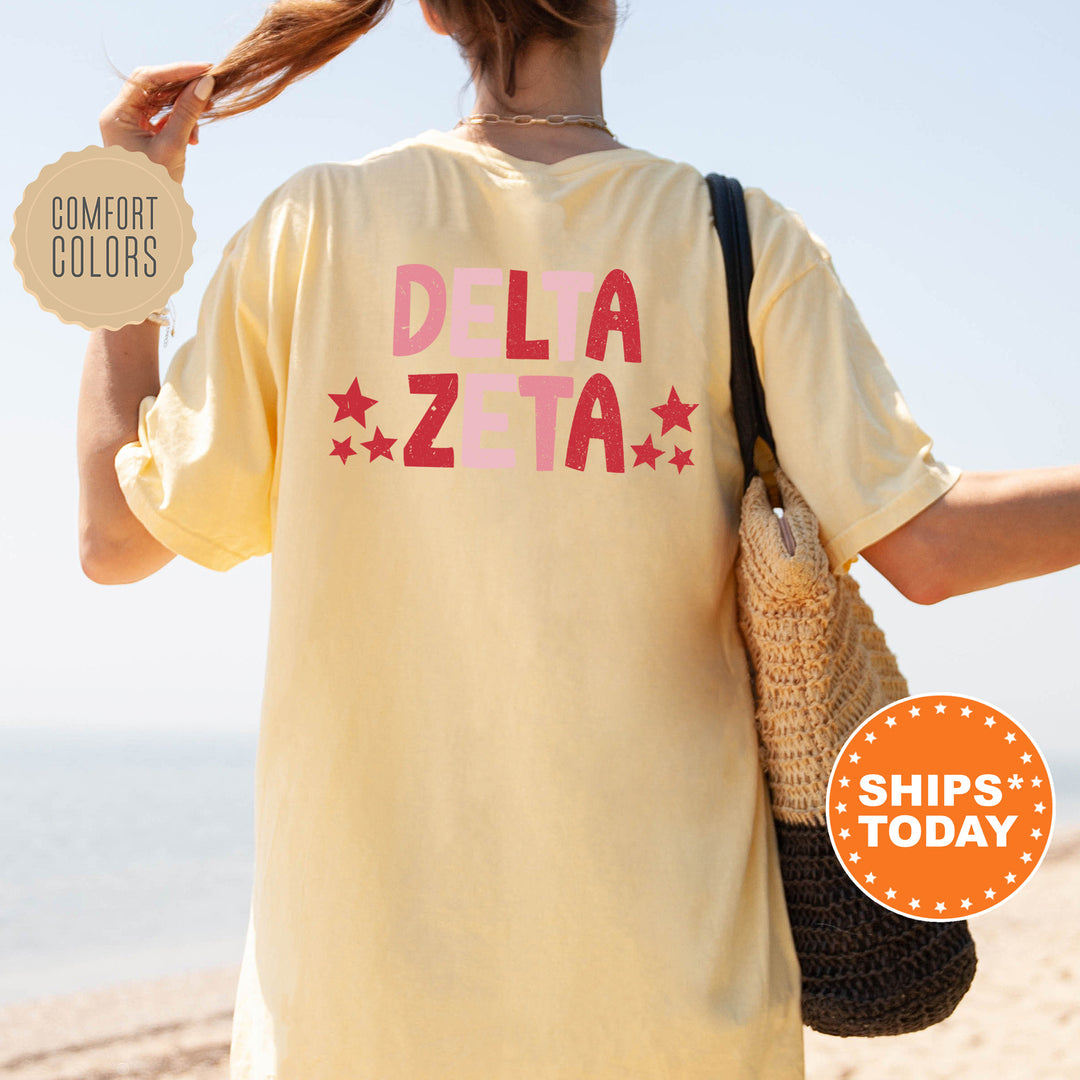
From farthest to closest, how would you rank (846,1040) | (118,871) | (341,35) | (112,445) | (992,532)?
(118,871), (846,1040), (341,35), (112,445), (992,532)

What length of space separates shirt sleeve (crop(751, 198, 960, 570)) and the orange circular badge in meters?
0.22

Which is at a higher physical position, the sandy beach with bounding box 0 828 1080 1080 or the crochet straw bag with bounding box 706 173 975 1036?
the crochet straw bag with bounding box 706 173 975 1036

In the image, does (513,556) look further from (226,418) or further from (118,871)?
(118,871)

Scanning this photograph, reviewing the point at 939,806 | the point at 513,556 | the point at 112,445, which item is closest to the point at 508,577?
the point at 513,556

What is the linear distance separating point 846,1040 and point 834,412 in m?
5.98

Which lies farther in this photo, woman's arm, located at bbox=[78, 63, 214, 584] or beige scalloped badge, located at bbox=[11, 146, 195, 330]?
beige scalloped badge, located at bbox=[11, 146, 195, 330]

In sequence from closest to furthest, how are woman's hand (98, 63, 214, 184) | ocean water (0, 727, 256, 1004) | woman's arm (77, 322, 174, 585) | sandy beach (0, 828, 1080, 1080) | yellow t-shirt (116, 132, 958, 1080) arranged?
1. yellow t-shirt (116, 132, 958, 1080)
2. woman's arm (77, 322, 174, 585)
3. woman's hand (98, 63, 214, 184)
4. sandy beach (0, 828, 1080, 1080)
5. ocean water (0, 727, 256, 1004)

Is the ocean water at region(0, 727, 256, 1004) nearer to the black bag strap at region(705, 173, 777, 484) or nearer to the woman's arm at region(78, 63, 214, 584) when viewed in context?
the woman's arm at region(78, 63, 214, 584)

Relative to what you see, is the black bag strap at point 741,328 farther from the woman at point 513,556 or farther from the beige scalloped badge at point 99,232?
the beige scalloped badge at point 99,232

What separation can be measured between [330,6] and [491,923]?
0.96 metres

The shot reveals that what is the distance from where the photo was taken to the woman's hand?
51.1 inches

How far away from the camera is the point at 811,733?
43.8 inches

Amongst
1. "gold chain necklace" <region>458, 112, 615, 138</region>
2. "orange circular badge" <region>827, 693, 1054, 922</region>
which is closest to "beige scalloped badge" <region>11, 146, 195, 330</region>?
"gold chain necklace" <region>458, 112, 615, 138</region>

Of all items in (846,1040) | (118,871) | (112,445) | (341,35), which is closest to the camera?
(112,445)
